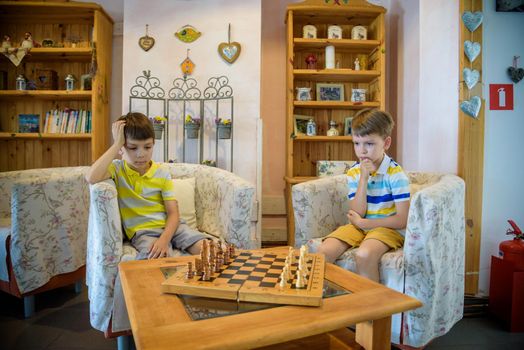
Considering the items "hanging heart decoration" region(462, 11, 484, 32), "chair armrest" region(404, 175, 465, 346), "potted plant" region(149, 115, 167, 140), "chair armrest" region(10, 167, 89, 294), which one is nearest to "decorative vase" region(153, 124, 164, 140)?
"potted plant" region(149, 115, 167, 140)

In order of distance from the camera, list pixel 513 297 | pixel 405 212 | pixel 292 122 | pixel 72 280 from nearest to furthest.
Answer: pixel 405 212
pixel 513 297
pixel 72 280
pixel 292 122

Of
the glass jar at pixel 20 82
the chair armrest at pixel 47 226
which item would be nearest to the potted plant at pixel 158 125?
the chair armrest at pixel 47 226

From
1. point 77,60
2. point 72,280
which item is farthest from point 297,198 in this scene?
point 77,60

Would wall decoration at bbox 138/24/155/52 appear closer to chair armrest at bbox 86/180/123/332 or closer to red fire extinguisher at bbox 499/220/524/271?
chair armrest at bbox 86/180/123/332

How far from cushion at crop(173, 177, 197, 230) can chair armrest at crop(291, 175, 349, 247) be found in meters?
0.58

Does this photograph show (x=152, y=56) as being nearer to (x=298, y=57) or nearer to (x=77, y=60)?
(x=77, y=60)

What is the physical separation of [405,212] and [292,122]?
1659 millimetres

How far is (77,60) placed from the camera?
3.44 m

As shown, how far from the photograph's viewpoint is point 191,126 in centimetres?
303

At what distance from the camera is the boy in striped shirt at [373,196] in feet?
5.56

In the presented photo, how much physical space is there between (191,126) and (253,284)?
2214 millimetres

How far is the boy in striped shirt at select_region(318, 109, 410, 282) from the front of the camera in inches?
66.7

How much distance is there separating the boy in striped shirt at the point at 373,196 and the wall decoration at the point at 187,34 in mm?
1985

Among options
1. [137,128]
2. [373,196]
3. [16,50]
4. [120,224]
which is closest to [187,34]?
[16,50]
